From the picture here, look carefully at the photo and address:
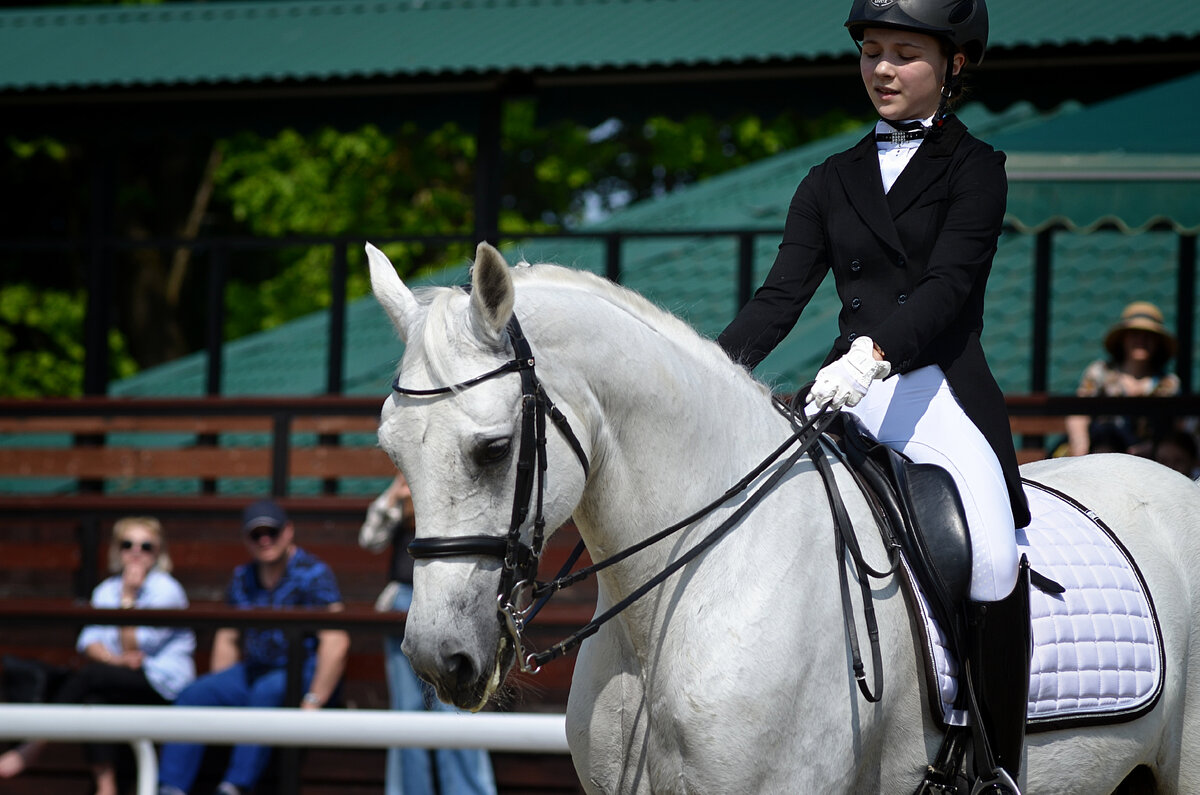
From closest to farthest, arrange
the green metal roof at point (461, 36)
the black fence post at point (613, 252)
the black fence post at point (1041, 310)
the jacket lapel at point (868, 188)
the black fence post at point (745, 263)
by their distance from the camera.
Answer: the jacket lapel at point (868, 188) < the black fence post at point (1041, 310) < the black fence post at point (745, 263) < the black fence post at point (613, 252) < the green metal roof at point (461, 36)

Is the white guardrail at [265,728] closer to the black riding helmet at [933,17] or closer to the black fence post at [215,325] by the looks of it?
the black riding helmet at [933,17]

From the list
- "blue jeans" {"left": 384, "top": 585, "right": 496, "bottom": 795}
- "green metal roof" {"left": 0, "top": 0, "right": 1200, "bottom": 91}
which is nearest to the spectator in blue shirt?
"blue jeans" {"left": 384, "top": 585, "right": 496, "bottom": 795}

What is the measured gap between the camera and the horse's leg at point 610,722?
2787 mm

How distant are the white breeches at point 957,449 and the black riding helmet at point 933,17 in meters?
0.82

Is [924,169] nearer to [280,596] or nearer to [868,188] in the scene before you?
[868,188]

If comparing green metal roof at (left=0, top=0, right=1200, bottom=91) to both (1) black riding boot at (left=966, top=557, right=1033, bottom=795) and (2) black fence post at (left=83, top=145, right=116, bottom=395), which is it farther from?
(1) black riding boot at (left=966, top=557, right=1033, bottom=795)

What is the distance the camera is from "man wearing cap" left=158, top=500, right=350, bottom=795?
615cm

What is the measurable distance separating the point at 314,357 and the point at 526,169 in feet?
31.6

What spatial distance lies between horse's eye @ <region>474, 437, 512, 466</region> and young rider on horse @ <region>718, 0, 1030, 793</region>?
0.75 meters

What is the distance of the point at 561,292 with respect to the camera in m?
2.78

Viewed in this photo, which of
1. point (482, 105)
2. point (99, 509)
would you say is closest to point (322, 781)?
point (99, 509)

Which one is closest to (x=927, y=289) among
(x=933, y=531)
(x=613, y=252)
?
(x=933, y=531)

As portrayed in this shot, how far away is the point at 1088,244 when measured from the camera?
1059cm

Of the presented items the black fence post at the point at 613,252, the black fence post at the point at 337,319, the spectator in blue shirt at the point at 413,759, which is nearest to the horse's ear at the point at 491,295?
the spectator in blue shirt at the point at 413,759
